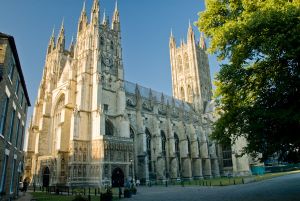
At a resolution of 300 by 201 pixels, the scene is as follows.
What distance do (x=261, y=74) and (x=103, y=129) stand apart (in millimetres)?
27522

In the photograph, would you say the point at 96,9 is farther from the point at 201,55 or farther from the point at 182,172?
the point at 201,55

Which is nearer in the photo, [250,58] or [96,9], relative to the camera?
[250,58]

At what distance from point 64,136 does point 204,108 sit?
158 feet

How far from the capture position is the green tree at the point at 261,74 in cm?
Answer: 1145

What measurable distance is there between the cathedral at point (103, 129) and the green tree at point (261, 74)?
73.0 ft

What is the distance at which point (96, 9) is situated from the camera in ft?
151

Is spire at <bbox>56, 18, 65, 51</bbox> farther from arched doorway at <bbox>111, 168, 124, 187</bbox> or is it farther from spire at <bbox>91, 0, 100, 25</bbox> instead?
arched doorway at <bbox>111, 168, 124, 187</bbox>

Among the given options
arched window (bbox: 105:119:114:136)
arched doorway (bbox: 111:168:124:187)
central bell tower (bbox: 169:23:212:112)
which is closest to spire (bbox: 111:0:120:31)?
arched window (bbox: 105:119:114:136)

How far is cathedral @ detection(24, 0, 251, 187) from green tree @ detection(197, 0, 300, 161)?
22.2 metres

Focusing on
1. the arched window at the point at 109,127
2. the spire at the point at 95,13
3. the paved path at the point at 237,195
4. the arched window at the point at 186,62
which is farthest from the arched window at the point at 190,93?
the paved path at the point at 237,195

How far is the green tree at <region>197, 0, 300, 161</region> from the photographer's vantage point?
11445 millimetres

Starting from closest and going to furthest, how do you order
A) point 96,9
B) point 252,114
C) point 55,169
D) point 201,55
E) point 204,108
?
point 252,114
point 55,169
point 96,9
point 204,108
point 201,55

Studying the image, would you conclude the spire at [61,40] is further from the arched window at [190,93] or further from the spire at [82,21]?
the arched window at [190,93]

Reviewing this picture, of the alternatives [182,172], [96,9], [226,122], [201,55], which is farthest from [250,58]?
[201,55]
